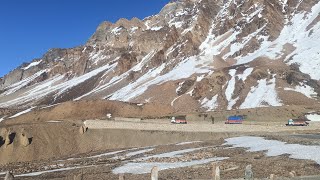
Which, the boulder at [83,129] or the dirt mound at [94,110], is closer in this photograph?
the boulder at [83,129]

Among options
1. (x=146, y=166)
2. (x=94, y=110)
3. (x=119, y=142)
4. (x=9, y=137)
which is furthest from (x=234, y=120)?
(x=94, y=110)

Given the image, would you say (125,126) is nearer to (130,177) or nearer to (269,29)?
(130,177)

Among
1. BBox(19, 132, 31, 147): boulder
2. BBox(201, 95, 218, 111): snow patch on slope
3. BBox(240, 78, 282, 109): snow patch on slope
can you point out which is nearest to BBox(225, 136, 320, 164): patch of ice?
BBox(19, 132, 31, 147): boulder

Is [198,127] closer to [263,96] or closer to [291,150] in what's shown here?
[291,150]

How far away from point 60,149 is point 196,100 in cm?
7821

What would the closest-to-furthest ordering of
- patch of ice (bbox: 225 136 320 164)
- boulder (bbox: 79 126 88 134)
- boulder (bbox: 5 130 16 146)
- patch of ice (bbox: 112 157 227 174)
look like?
patch of ice (bbox: 112 157 227 174), patch of ice (bbox: 225 136 320 164), boulder (bbox: 5 130 16 146), boulder (bbox: 79 126 88 134)

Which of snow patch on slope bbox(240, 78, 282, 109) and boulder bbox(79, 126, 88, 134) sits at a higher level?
snow patch on slope bbox(240, 78, 282, 109)

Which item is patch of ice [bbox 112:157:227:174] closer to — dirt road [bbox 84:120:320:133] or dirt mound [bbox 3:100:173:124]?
dirt road [bbox 84:120:320:133]

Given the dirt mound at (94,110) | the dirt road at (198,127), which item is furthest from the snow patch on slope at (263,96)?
the dirt road at (198,127)

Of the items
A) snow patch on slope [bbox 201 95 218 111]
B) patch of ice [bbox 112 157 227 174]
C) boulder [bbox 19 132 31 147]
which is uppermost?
snow patch on slope [bbox 201 95 218 111]

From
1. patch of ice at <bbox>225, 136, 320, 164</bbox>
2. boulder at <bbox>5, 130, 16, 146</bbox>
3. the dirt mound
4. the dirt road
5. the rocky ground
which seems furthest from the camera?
the dirt mound

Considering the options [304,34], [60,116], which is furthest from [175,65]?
[60,116]

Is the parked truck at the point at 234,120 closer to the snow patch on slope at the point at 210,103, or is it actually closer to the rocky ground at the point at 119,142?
the rocky ground at the point at 119,142

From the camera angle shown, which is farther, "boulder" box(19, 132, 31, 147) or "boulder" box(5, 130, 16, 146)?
"boulder" box(19, 132, 31, 147)
